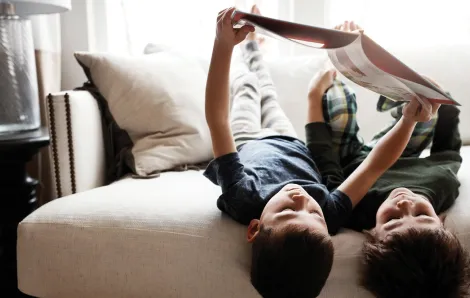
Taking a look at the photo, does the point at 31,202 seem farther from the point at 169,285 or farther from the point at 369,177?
the point at 369,177

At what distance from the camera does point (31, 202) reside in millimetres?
1622

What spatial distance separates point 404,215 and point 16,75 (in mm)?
1247

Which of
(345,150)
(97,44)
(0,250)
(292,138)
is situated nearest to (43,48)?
(97,44)

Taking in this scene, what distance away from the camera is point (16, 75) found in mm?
1604

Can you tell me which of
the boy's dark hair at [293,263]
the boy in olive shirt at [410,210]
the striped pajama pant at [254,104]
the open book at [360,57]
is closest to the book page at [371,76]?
the open book at [360,57]

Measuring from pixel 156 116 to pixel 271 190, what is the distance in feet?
1.77

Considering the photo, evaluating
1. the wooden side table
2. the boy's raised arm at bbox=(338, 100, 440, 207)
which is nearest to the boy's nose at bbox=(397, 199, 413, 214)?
the boy's raised arm at bbox=(338, 100, 440, 207)

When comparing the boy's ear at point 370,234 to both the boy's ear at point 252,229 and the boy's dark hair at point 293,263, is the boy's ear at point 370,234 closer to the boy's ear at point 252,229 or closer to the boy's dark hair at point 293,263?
the boy's dark hair at point 293,263

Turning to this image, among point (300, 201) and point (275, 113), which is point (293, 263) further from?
point (275, 113)

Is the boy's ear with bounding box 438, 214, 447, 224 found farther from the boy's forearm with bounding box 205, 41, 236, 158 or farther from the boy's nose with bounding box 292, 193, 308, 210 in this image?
the boy's forearm with bounding box 205, 41, 236, 158

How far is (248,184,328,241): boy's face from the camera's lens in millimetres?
967

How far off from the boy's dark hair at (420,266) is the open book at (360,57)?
0.29 m

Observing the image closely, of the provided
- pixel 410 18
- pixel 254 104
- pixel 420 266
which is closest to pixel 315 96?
pixel 254 104

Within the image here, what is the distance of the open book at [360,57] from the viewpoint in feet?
2.76
